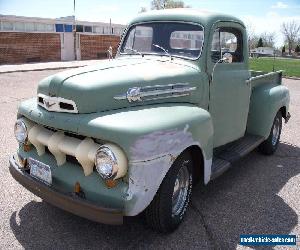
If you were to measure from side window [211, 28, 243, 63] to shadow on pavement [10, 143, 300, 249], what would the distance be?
62.9 inches

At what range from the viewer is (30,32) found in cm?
2759

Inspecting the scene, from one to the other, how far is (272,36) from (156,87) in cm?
9524

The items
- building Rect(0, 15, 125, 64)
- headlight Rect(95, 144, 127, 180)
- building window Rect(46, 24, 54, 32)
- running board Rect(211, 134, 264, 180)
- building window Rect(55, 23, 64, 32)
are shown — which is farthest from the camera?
building window Rect(55, 23, 64, 32)

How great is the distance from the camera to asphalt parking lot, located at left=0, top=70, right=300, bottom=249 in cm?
321

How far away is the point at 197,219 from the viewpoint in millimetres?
3646

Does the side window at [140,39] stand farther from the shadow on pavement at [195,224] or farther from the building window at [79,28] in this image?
the building window at [79,28]

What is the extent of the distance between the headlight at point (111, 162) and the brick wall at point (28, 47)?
83.1 ft

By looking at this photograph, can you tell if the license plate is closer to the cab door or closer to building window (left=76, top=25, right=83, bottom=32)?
the cab door

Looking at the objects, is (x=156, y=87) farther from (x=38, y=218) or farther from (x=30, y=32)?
(x=30, y=32)

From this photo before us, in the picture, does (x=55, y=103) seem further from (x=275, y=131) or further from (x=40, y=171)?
(x=275, y=131)

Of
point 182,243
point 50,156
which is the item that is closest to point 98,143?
point 50,156

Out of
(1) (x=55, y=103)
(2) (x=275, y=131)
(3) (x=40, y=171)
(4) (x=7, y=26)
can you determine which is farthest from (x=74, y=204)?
(4) (x=7, y=26)

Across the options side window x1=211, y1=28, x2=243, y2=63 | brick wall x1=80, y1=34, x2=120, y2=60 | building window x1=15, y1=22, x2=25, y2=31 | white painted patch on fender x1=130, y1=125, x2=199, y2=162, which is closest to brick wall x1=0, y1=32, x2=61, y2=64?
building window x1=15, y1=22, x2=25, y2=31

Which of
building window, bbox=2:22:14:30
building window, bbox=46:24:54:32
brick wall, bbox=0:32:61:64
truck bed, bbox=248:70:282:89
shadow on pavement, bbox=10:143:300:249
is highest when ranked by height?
building window, bbox=46:24:54:32
